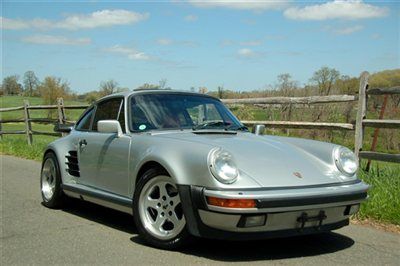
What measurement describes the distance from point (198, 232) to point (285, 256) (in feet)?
2.63

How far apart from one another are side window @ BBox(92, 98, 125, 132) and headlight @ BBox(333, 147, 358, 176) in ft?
7.29

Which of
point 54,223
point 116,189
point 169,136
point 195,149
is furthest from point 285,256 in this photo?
point 54,223

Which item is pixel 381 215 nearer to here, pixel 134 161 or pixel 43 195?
pixel 134 161

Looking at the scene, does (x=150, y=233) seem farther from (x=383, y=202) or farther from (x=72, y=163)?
(x=383, y=202)

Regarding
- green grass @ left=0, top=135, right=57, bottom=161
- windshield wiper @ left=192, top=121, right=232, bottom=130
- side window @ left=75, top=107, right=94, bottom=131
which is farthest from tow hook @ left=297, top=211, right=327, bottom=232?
green grass @ left=0, top=135, right=57, bottom=161

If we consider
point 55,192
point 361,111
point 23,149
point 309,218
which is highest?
point 361,111

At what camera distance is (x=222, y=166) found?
4125 mm

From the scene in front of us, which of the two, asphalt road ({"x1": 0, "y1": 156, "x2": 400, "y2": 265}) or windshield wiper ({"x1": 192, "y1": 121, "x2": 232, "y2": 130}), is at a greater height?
windshield wiper ({"x1": 192, "y1": 121, "x2": 232, "y2": 130})

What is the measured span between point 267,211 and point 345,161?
1250mm

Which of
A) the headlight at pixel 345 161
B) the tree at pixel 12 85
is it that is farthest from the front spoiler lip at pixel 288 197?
the tree at pixel 12 85

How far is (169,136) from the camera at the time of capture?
4.88 m

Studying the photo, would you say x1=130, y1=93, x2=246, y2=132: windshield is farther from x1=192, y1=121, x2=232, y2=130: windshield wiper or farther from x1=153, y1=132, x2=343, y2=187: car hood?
x1=153, y1=132, x2=343, y2=187: car hood

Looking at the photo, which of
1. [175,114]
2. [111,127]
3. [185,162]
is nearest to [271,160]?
[185,162]

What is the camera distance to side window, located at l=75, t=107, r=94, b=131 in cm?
639
